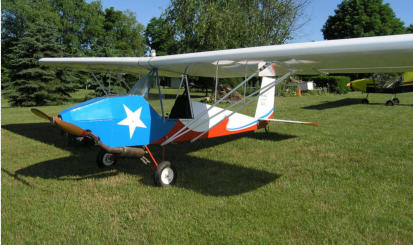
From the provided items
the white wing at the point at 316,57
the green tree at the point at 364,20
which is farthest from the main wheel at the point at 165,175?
the green tree at the point at 364,20

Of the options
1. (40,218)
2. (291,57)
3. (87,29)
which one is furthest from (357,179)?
(87,29)

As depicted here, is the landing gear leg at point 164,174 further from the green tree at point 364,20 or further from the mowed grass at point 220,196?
the green tree at point 364,20

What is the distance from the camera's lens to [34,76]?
18.5 metres

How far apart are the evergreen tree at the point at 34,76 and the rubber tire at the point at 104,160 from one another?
16.0m

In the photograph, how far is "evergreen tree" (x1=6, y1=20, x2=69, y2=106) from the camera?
18250 mm

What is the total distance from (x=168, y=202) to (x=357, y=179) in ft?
9.74

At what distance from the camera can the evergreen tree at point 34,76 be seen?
719 inches

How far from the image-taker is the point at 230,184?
14.1ft

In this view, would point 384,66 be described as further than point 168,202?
Yes

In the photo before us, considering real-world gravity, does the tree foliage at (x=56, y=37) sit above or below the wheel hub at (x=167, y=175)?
above

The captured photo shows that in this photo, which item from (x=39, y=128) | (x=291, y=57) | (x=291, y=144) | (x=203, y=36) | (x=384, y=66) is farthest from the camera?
(x=203, y=36)

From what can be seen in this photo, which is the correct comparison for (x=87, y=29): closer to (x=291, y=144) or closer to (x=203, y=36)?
(x=203, y=36)

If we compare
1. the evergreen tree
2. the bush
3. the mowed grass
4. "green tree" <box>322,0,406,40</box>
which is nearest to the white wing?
the mowed grass

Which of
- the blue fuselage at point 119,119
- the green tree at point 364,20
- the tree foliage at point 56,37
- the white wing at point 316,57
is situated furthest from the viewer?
the green tree at point 364,20
